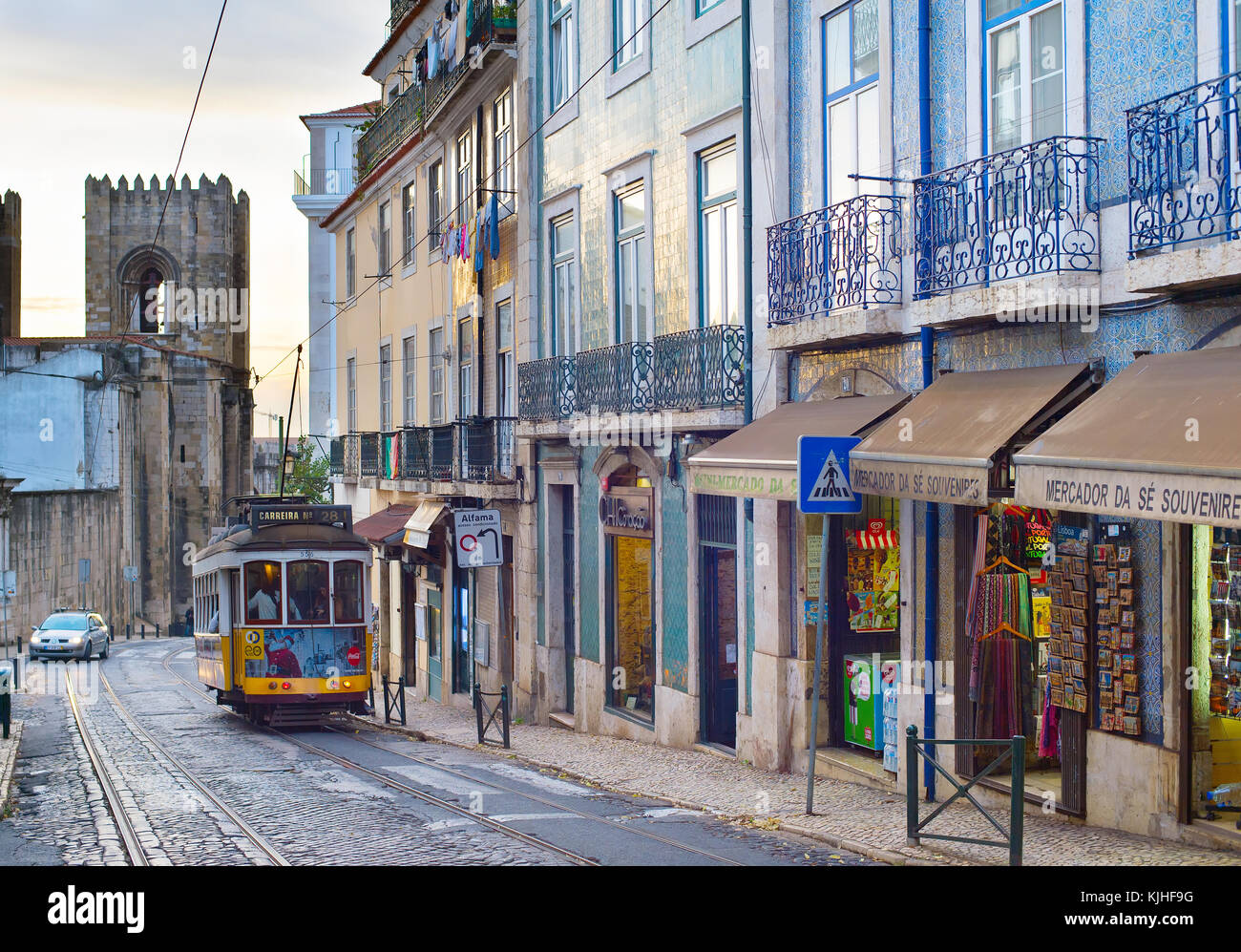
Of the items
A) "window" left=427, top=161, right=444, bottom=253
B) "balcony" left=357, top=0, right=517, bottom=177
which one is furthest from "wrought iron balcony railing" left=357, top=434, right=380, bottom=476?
"balcony" left=357, top=0, right=517, bottom=177

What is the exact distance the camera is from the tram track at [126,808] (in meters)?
10.1

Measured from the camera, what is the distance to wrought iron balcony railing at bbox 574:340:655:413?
16219 millimetres

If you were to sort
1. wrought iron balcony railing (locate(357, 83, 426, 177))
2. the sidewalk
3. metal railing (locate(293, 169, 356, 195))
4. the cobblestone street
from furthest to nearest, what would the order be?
metal railing (locate(293, 169, 356, 195))
wrought iron balcony railing (locate(357, 83, 426, 177))
the cobblestone street
the sidewalk

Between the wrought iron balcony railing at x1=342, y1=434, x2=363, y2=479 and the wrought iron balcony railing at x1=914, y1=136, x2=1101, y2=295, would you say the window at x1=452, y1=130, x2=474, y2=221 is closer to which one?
the wrought iron balcony railing at x1=342, y1=434, x2=363, y2=479

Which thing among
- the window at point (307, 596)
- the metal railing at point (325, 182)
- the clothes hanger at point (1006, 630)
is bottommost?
the window at point (307, 596)

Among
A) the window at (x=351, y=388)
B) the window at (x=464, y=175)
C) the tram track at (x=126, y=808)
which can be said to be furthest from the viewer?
the window at (x=351, y=388)

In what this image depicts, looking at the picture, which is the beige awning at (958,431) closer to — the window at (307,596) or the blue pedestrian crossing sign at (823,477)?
the blue pedestrian crossing sign at (823,477)

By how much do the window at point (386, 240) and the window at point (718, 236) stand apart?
642 inches

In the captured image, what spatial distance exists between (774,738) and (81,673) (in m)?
26.4

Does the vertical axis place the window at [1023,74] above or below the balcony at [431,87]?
below

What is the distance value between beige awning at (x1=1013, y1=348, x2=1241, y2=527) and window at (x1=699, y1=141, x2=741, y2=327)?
6.39 metres

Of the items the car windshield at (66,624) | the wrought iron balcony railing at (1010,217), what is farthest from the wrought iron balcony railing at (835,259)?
the car windshield at (66,624)
